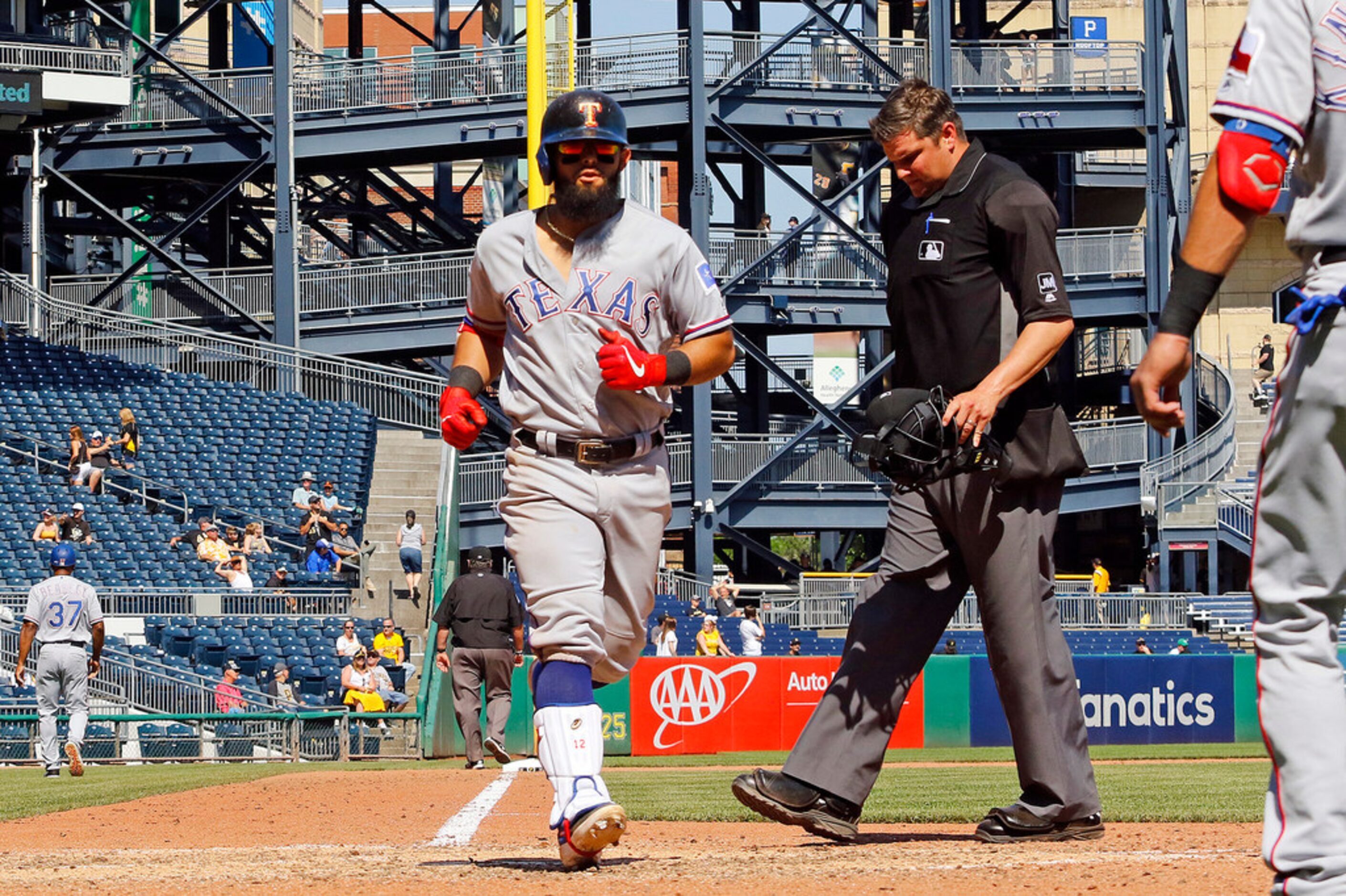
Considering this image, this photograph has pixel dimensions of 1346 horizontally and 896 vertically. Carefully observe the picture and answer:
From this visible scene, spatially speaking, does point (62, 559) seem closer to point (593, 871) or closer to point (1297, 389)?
point (593, 871)

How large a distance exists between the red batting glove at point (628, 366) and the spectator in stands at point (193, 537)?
801 inches

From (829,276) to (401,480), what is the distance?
944cm

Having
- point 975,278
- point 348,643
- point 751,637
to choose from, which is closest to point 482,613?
point 348,643

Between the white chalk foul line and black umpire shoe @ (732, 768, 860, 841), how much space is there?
50.3 inches

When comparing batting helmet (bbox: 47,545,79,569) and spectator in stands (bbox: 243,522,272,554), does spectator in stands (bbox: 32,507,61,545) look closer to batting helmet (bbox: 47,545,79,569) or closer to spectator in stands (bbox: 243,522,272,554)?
spectator in stands (bbox: 243,522,272,554)

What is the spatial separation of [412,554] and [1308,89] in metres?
22.5

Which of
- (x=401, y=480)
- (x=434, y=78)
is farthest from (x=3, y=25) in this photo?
(x=401, y=480)

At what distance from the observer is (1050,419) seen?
5.73 m

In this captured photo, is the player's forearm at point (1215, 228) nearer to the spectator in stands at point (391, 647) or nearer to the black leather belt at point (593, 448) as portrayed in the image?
the black leather belt at point (593, 448)

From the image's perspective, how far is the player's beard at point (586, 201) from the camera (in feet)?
17.8

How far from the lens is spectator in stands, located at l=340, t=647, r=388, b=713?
1955 centimetres

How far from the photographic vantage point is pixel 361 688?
1964cm

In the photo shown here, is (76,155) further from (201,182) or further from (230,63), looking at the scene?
(230,63)

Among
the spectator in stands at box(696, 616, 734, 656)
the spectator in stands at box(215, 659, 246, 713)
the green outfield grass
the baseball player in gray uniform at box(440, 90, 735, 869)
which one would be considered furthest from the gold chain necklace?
the spectator in stands at box(696, 616, 734, 656)
